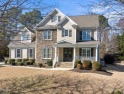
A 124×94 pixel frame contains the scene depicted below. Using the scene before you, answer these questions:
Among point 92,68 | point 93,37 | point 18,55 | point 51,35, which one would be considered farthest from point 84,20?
point 18,55

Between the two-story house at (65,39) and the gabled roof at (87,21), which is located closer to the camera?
the two-story house at (65,39)

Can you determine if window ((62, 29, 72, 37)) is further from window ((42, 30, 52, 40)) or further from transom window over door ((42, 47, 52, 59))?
A: transom window over door ((42, 47, 52, 59))

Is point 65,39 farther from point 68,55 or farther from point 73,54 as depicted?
point 68,55

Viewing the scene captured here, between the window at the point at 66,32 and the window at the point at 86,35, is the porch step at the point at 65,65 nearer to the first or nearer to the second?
the window at the point at 66,32

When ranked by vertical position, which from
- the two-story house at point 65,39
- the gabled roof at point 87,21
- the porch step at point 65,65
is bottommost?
the porch step at point 65,65

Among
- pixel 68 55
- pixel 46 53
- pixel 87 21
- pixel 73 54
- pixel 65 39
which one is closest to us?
pixel 65 39

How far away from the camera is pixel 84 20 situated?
31500 mm

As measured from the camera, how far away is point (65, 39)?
96.1ft

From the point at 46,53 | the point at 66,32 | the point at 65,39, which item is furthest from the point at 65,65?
the point at 66,32

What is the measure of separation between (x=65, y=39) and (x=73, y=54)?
264cm

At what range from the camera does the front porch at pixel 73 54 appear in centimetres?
2827

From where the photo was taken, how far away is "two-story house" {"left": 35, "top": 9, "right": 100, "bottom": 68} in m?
28.9

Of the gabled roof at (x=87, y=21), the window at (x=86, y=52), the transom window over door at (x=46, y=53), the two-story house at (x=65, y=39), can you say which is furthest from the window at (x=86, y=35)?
the transom window over door at (x=46, y=53)

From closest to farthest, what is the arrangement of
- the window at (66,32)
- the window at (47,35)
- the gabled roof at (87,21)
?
the window at (66,32), the gabled roof at (87,21), the window at (47,35)
